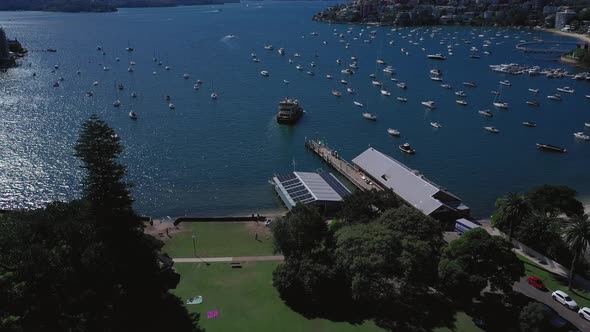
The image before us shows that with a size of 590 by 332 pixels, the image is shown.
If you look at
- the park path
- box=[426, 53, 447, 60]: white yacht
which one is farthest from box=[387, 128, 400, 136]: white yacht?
box=[426, 53, 447, 60]: white yacht

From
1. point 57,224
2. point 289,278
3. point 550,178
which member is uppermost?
Result: point 57,224

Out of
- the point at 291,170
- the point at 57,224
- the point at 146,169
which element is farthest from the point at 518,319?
the point at 146,169

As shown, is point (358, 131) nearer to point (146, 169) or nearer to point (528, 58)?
point (146, 169)

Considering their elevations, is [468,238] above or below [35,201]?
above

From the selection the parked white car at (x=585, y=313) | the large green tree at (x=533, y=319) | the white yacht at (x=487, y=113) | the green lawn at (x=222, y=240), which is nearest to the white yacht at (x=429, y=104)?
the white yacht at (x=487, y=113)

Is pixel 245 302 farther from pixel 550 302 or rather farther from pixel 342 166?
pixel 342 166

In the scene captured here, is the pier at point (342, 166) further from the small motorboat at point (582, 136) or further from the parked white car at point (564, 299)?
the small motorboat at point (582, 136)

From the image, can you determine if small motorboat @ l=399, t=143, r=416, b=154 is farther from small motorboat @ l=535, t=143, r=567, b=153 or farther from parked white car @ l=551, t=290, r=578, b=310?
parked white car @ l=551, t=290, r=578, b=310
